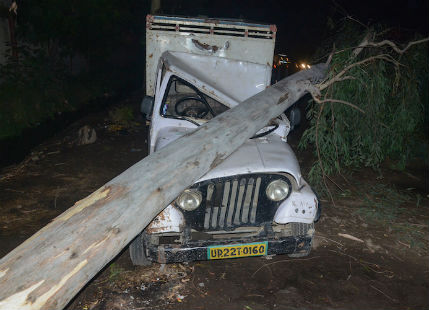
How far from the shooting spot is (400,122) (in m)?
6.45

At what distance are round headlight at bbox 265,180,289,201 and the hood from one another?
6.0 inches

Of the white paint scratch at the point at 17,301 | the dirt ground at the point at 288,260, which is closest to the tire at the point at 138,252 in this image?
the dirt ground at the point at 288,260

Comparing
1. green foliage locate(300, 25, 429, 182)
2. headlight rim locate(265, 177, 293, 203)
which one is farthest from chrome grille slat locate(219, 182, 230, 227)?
green foliage locate(300, 25, 429, 182)

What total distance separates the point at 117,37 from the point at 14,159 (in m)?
8.92

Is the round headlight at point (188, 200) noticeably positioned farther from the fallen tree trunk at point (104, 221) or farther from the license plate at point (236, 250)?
the license plate at point (236, 250)

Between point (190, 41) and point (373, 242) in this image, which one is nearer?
point (373, 242)

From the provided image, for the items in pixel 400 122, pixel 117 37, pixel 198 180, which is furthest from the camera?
pixel 117 37

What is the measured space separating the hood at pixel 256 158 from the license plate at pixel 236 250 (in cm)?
72

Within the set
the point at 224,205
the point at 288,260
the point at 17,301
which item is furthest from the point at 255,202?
the point at 17,301

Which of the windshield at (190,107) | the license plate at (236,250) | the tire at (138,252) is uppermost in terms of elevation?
the windshield at (190,107)

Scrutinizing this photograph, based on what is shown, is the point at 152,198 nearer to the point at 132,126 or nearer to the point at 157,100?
the point at 157,100

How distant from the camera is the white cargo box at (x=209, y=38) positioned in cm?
575

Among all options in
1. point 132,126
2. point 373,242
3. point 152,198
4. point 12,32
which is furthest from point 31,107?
point 373,242

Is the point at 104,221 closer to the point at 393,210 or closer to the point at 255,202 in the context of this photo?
the point at 255,202
